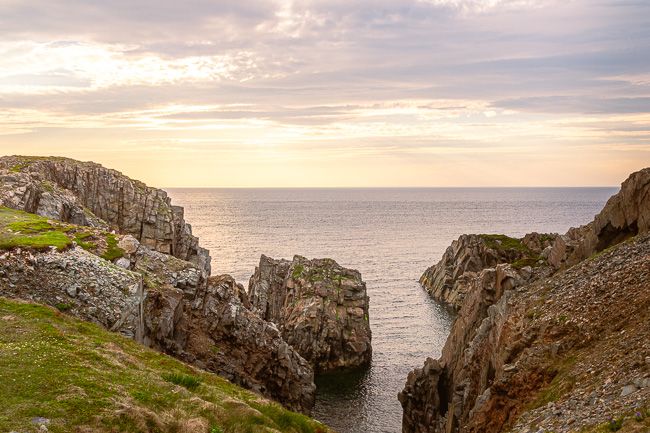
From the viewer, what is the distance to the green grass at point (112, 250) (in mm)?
51188

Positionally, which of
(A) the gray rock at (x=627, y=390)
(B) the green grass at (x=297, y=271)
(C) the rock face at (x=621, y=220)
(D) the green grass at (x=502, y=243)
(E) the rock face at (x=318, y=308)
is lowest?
(E) the rock face at (x=318, y=308)

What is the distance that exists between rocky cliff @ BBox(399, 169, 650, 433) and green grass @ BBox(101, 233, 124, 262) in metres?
32.4

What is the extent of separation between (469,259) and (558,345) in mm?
93970

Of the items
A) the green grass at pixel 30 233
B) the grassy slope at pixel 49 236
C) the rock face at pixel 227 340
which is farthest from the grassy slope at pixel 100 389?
the rock face at pixel 227 340

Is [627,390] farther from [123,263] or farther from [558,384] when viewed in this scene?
[123,263]

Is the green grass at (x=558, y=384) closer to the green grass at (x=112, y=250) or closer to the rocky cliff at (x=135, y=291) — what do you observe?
the rocky cliff at (x=135, y=291)

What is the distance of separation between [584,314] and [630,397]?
12970 mm

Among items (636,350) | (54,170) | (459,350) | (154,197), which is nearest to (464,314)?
(459,350)

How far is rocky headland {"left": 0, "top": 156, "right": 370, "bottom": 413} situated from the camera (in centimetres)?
4538

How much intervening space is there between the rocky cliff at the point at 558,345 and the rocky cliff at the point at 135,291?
630 inches

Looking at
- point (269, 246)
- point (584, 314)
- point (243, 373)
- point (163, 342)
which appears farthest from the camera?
point (269, 246)

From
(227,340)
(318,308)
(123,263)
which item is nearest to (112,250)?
(123,263)

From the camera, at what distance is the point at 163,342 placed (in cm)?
4984

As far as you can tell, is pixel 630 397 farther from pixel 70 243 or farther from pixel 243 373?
pixel 70 243
